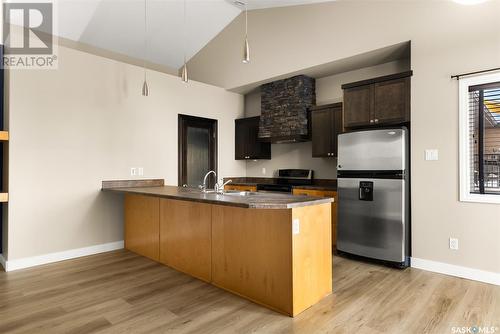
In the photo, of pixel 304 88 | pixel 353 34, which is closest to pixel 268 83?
pixel 304 88

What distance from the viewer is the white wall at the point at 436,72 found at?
303 centimetres

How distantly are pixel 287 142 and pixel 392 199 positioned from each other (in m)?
2.31

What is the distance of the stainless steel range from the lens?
5.04 metres

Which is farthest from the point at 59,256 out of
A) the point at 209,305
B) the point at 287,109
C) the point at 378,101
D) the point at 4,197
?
the point at 378,101

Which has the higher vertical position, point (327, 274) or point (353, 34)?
point (353, 34)

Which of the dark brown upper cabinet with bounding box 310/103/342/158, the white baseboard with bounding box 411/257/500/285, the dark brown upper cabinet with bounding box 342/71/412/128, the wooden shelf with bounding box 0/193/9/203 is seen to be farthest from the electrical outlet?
the wooden shelf with bounding box 0/193/9/203

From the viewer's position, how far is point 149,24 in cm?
521

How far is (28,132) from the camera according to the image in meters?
3.50

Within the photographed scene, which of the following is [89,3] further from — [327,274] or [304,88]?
[327,274]

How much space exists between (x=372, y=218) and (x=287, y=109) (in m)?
2.34

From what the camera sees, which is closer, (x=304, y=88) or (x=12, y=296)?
(x=12, y=296)

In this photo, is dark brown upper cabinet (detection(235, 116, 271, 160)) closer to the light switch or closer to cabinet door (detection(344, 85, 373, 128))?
cabinet door (detection(344, 85, 373, 128))

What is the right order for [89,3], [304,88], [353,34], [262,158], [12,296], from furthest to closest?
[262,158] < [304,88] < [89,3] < [353,34] < [12,296]

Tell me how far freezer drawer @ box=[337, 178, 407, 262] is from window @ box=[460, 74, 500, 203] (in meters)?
0.67
